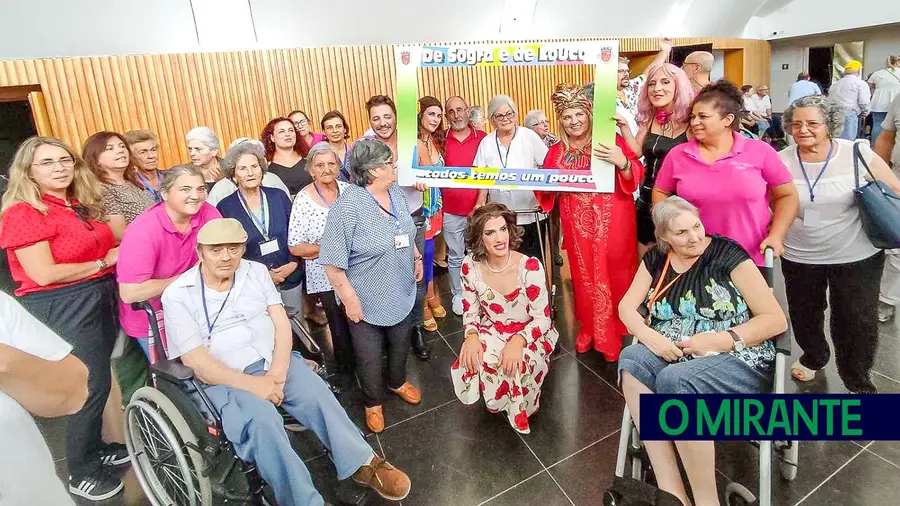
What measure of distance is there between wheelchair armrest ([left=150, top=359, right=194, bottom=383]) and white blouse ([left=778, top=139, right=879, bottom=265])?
262 cm

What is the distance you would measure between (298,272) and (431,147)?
132 cm

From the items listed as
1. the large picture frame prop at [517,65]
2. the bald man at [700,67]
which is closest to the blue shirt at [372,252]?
the large picture frame prop at [517,65]

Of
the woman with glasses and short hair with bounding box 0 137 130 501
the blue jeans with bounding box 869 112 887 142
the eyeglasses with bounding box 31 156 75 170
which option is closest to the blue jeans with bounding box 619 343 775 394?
the woman with glasses and short hair with bounding box 0 137 130 501

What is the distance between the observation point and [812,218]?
7.19 ft

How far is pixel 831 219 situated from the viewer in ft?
7.11

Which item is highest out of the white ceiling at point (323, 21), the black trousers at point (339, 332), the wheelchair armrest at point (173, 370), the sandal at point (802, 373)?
the white ceiling at point (323, 21)

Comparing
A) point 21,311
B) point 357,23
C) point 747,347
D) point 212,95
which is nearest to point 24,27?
point 212,95

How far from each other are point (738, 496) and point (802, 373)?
1.10 m

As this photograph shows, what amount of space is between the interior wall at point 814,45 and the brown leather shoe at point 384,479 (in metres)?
14.3

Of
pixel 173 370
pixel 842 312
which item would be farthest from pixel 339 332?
pixel 842 312

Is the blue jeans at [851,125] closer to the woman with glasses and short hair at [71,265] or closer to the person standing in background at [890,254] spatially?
the person standing in background at [890,254]

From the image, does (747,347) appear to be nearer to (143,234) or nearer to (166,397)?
(166,397)

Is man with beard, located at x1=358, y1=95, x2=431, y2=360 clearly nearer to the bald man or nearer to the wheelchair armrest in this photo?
the wheelchair armrest

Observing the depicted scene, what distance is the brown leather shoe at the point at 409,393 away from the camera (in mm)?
2680
